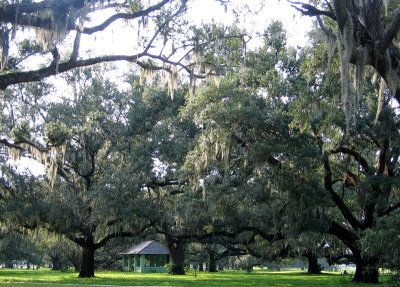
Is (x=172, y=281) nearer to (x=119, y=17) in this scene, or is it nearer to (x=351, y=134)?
(x=351, y=134)

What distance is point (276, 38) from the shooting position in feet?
61.7

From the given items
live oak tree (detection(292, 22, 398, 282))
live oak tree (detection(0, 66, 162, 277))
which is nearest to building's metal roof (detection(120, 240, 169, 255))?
live oak tree (detection(0, 66, 162, 277))

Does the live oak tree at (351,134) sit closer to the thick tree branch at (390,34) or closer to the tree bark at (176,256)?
the thick tree branch at (390,34)

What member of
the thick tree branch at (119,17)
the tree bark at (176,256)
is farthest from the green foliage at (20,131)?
the tree bark at (176,256)

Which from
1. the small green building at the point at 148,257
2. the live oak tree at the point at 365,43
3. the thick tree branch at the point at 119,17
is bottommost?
the small green building at the point at 148,257

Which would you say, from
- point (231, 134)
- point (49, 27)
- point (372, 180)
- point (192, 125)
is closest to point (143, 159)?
point (192, 125)

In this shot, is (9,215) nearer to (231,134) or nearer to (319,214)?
(231,134)

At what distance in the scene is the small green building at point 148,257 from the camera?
122 feet

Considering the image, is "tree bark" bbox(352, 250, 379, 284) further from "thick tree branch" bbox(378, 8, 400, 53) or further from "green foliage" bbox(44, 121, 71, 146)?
"green foliage" bbox(44, 121, 71, 146)

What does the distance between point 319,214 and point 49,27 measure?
13273mm

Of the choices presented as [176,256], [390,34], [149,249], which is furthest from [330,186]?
[149,249]

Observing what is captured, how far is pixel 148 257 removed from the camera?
38.3m

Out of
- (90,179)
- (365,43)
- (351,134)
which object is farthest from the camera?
(90,179)

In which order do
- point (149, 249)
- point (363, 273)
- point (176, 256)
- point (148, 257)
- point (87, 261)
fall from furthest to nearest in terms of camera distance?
point (148, 257) → point (149, 249) → point (176, 256) → point (87, 261) → point (363, 273)
